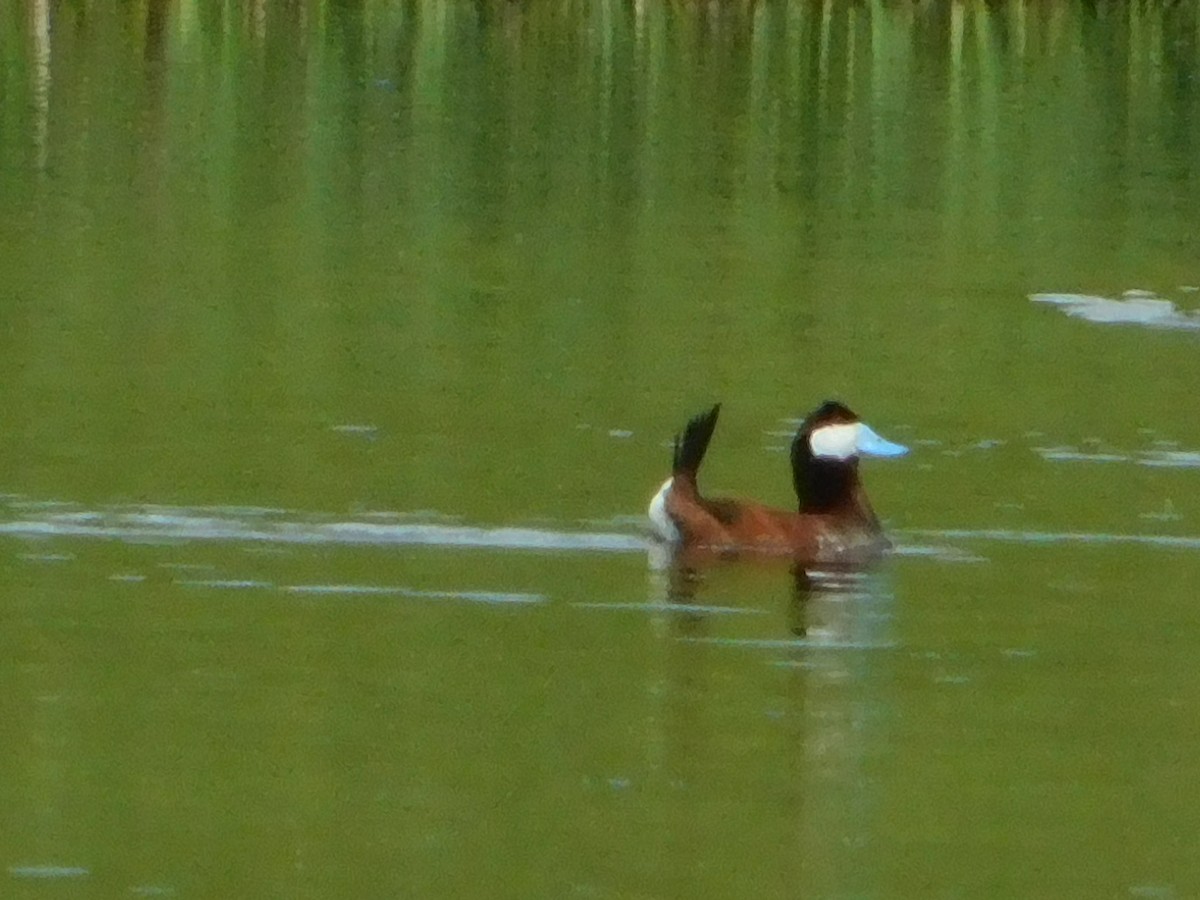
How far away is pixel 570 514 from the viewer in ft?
38.2

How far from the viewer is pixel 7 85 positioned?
29641 millimetres

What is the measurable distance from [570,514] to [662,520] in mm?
458

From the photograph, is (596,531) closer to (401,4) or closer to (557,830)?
(557,830)

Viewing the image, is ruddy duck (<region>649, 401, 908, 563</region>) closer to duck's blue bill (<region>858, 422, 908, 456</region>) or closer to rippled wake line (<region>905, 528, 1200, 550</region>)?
duck's blue bill (<region>858, 422, 908, 456</region>)

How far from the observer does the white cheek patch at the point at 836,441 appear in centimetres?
1168

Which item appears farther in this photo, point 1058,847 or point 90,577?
point 90,577

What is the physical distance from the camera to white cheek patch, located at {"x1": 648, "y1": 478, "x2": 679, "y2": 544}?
11.3m

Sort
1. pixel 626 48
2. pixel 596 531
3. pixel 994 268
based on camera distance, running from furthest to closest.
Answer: pixel 626 48 → pixel 994 268 → pixel 596 531

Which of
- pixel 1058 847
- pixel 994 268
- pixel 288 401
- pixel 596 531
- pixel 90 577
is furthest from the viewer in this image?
pixel 994 268

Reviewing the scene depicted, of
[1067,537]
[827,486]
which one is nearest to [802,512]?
[827,486]

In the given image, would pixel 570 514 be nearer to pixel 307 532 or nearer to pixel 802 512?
pixel 802 512

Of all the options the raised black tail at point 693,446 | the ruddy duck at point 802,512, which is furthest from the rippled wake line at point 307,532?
the raised black tail at point 693,446

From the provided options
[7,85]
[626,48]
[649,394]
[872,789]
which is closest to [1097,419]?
[649,394]

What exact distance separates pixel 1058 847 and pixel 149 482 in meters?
5.09
